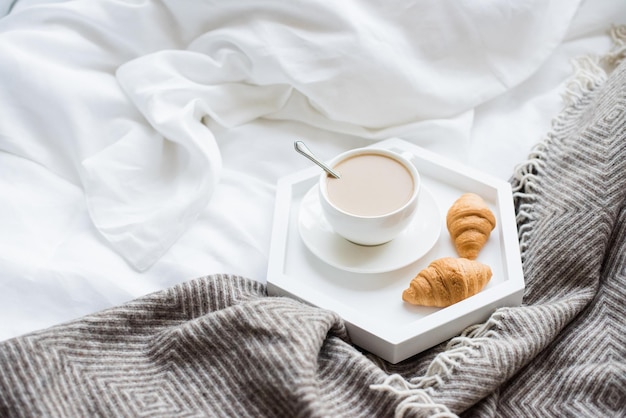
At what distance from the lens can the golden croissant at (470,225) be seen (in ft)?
2.45

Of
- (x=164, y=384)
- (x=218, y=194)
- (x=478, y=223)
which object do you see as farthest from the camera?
(x=218, y=194)

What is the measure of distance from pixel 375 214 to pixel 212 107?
0.31m

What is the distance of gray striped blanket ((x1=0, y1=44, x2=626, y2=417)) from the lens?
2.00 ft

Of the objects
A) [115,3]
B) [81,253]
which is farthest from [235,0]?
[81,253]

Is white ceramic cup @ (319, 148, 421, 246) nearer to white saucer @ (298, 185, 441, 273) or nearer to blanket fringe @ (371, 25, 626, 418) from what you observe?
white saucer @ (298, 185, 441, 273)

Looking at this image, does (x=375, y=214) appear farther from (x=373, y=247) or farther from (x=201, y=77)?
(x=201, y=77)

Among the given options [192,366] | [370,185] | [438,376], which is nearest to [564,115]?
[370,185]

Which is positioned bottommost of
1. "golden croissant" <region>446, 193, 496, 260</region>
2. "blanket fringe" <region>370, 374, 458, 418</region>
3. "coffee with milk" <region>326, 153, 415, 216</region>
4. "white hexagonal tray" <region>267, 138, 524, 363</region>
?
"blanket fringe" <region>370, 374, 458, 418</region>

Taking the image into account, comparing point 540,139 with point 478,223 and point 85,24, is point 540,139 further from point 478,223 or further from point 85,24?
point 85,24

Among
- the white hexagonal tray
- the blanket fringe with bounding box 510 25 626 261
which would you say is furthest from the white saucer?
the blanket fringe with bounding box 510 25 626 261

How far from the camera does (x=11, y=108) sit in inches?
33.0

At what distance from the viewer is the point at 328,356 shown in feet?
2.21

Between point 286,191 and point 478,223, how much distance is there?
0.80 feet

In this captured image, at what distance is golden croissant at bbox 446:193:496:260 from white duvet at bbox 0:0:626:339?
14 cm
